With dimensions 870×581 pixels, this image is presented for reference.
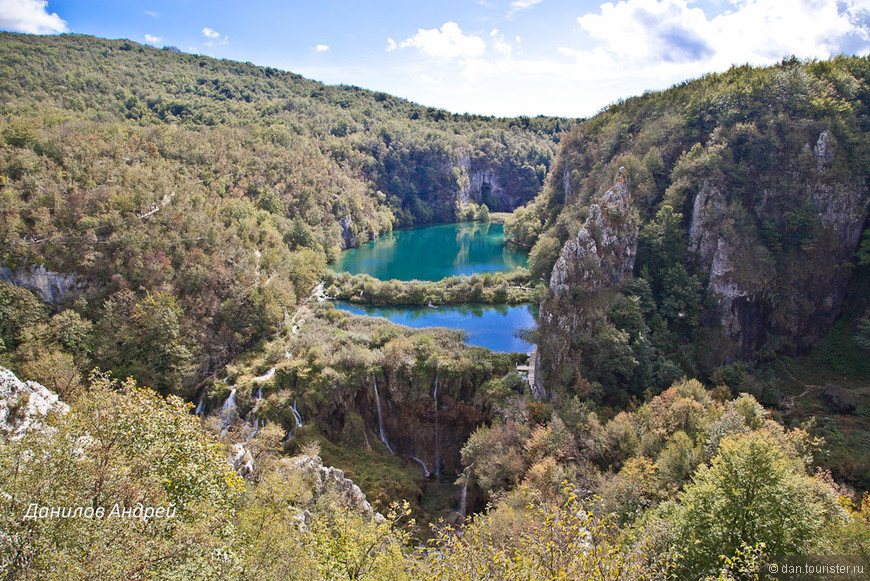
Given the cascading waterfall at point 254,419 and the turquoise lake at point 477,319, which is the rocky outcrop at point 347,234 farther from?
the cascading waterfall at point 254,419

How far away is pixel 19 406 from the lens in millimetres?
17172

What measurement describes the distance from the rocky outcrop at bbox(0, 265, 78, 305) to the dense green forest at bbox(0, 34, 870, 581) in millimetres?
269

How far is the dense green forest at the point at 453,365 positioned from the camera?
12.9 metres

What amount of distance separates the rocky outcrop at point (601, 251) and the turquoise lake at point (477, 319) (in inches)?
335

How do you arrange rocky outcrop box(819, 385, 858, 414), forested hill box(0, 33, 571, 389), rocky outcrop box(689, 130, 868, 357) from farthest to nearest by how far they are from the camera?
rocky outcrop box(689, 130, 868, 357) → forested hill box(0, 33, 571, 389) → rocky outcrop box(819, 385, 858, 414)

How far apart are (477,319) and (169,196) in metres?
37.3

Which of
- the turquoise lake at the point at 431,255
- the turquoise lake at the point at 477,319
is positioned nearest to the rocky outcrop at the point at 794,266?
the turquoise lake at the point at 477,319

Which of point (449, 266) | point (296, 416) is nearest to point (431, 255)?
point (449, 266)

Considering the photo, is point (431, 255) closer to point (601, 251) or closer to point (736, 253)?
point (601, 251)

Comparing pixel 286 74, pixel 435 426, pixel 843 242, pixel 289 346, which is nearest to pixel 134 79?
pixel 286 74

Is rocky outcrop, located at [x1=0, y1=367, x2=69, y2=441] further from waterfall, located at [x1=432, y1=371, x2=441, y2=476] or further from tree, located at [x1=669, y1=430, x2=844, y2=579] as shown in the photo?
waterfall, located at [x1=432, y1=371, x2=441, y2=476]

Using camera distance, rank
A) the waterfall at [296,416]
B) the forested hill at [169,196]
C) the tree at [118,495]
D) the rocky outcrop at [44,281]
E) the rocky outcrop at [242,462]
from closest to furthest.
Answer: the tree at [118,495] → the rocky outcrop at [242,462] → the waterfall at [296,416] → the rocky outcrop at [44,281] → the forested hill at [169,196]

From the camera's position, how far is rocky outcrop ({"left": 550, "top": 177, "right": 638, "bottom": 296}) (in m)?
41.3

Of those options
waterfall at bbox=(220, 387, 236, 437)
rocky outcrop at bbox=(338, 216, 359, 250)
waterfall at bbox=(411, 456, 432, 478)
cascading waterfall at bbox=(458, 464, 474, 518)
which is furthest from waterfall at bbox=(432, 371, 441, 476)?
rocky outcrop at bbox=(338, 216, 359, 250)
